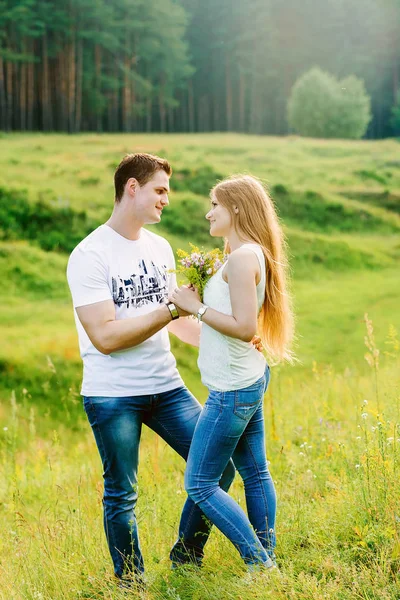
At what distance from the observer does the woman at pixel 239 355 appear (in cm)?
337

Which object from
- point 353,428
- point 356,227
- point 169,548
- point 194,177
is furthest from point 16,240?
point 169,548

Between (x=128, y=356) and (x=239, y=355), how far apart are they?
2.23 feet

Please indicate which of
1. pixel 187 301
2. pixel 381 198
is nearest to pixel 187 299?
pixel 187 301

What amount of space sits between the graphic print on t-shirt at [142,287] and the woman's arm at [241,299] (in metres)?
0.63

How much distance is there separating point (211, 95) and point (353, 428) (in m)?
43.5

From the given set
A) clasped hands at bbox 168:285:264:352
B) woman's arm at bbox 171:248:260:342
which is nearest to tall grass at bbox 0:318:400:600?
woman's arm at bbox 171:248:260:342

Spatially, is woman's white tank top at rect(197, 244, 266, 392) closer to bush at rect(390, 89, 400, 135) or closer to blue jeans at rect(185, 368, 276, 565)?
blue jeans at rect(185, 368, 276, 565)

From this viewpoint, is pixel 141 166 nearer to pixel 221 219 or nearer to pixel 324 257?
pixel 221 219

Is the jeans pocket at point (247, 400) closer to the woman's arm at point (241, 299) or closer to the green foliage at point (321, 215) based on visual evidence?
the woman's arm at point (241, 299)

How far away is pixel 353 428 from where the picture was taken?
5.83m

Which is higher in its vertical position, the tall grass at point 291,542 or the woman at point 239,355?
the woman at point 239,355

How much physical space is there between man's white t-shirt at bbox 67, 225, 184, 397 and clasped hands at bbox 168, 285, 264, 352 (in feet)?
1.11

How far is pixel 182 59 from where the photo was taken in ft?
128

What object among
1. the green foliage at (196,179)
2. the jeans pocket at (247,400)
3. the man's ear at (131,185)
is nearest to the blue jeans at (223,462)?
the jeans pocket at (247,400)
